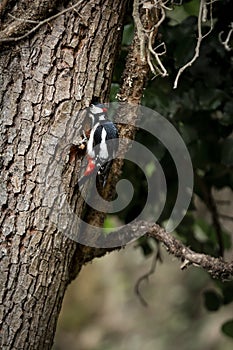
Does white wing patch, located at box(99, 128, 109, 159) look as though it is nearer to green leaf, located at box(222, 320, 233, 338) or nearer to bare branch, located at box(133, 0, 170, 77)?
bare branch, located at box(133, 0, 170, 77)

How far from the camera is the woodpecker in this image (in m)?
1.70

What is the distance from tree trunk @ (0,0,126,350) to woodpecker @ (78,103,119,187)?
4 centimetres

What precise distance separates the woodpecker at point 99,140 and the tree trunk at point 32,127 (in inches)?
1.5

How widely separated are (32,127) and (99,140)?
0.16 metres

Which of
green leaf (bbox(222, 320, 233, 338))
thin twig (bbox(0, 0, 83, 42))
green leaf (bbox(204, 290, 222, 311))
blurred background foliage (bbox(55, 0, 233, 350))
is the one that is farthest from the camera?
green leaf (bbox(204, 290, 222, 311))

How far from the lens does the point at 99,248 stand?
189 centimetres

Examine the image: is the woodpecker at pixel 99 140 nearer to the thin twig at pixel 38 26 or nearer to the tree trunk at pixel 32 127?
the tree trunk at pixel 32 127

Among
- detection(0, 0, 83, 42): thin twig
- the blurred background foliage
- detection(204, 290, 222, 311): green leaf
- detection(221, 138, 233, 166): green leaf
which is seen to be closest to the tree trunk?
detection(0, 0, 83, 42): thin twig

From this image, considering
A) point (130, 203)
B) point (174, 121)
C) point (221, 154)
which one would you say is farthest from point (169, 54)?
point (130, 203)

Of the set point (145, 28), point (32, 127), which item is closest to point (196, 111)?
point (145, 28)

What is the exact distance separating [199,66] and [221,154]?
0.88ft

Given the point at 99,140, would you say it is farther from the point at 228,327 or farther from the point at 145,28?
the point at 228,327

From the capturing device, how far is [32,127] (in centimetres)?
166

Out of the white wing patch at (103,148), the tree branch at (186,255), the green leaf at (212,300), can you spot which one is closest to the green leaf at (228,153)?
the tree branch at (186,255)
